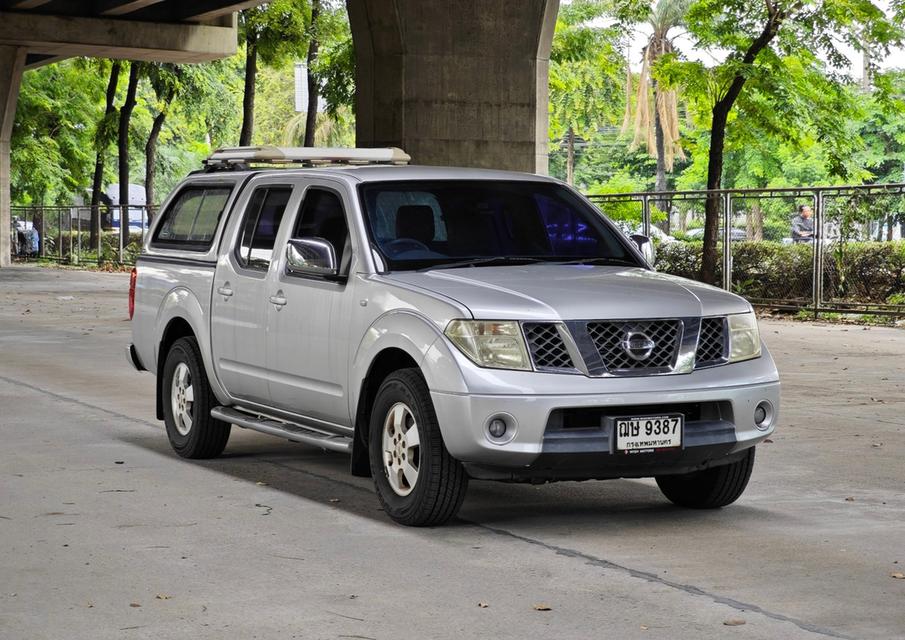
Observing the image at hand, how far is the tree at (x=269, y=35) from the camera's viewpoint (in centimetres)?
4412

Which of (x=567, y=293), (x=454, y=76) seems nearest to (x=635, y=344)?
(x=567, y=293)

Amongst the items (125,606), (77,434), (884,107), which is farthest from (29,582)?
(884,107)

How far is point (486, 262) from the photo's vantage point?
865 centimetres

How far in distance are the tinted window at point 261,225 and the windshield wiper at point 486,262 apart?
1347 millimetres

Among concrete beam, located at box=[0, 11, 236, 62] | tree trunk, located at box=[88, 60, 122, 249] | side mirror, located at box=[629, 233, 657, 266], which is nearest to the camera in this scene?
side mirror, located at box=[629, 233, 657, 266]

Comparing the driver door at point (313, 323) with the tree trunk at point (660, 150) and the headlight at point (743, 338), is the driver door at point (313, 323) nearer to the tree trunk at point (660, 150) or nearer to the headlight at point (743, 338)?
the headlight at point (743, 338)

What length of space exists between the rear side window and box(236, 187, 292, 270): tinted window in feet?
1.49

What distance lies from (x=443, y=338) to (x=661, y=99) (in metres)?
65.6

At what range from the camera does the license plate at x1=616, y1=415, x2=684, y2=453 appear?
7.59 metres

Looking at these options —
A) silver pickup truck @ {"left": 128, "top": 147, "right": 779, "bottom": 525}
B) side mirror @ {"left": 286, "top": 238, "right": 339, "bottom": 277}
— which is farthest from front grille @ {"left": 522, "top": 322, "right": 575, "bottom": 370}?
side mirror @ {"left": 286, "top": 238, "right": 339, "bottom": 277}

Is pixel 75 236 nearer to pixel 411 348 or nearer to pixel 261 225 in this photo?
pixel 261 225

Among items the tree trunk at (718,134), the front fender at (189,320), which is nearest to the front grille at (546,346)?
the front fender at (189,320)

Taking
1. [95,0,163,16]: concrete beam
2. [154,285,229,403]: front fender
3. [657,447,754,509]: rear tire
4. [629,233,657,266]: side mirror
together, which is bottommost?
[657,447,754,509]: rear tire

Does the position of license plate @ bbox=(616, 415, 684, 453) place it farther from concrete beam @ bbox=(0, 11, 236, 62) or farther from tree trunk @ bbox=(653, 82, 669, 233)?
tree trunk @ bbox=(653, 82, 669, 233)
